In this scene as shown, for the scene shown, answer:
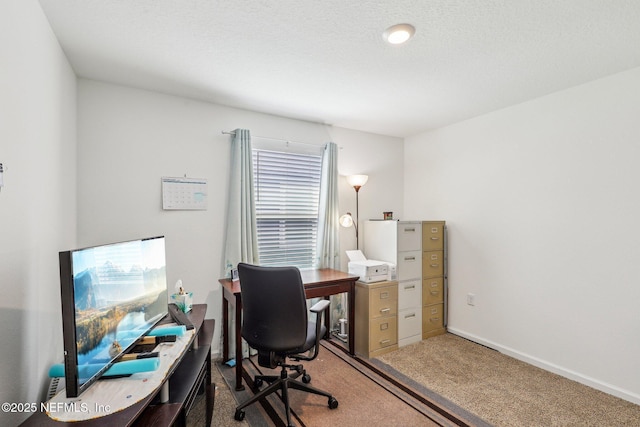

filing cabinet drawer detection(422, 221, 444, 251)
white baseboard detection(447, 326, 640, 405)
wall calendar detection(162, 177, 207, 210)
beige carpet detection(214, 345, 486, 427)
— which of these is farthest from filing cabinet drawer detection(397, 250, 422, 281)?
wall calendar detection(162, 177, 207, 210)

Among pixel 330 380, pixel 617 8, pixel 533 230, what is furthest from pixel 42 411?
pixel 533 230

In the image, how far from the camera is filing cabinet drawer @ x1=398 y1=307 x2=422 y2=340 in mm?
3085

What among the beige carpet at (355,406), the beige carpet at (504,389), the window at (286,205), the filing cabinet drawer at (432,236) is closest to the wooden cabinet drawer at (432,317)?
the beige carpet at (504,389)

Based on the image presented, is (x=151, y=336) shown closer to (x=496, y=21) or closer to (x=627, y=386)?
(x=496, y=21)

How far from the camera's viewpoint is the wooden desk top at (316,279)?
254 centimetres

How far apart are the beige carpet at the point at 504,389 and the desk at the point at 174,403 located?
1654mm

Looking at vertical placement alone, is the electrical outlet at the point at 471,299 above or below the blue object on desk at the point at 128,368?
below

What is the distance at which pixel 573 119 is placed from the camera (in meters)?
2.47

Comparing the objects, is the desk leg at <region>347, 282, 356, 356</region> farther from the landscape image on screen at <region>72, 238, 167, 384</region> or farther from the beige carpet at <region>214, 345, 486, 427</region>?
the landscape image on screen at <region>72, 238, 167, 384</region>

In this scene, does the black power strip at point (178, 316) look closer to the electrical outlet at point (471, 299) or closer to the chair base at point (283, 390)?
the chair base at point (283, 390)

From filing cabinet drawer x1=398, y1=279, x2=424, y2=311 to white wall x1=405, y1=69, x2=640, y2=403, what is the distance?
51 centimetres

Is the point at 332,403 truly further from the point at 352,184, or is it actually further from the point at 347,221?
the point at 352,184

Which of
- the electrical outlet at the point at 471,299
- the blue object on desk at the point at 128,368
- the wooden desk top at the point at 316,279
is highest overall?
the wooden desk top at the point at 316,279

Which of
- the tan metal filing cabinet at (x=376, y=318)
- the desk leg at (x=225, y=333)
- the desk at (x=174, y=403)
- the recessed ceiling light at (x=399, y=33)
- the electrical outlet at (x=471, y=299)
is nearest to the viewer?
the desk at (x=174, y=403)
